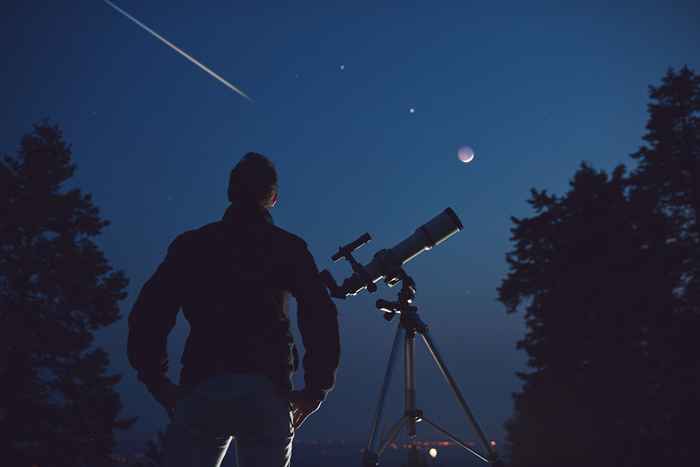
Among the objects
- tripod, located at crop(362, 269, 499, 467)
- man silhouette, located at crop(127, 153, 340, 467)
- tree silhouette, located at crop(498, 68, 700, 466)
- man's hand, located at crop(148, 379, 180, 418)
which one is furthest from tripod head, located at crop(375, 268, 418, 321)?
tree silhouette, located at crop(498, 68, 700, 466)

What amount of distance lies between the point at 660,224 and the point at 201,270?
18565 millimetres

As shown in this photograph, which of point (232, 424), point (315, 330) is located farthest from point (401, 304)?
point (232, 424)

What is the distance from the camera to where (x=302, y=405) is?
83.5 inches

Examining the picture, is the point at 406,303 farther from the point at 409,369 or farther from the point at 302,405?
the point at 302,405

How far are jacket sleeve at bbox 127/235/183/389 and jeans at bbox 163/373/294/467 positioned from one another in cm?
37

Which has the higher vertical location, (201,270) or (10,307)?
(10,307)

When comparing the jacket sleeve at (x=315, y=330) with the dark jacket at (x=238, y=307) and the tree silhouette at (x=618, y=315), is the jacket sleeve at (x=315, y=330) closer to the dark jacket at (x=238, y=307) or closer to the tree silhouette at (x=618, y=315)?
the dark jacket at (x=238, y=307)

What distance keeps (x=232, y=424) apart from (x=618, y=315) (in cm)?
1738

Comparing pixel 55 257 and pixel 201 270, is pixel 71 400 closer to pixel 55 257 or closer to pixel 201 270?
pixel 55 257

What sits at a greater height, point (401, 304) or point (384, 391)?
point (401, 304)

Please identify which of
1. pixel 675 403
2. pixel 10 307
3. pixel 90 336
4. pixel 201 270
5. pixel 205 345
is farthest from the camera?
pixel 90 336

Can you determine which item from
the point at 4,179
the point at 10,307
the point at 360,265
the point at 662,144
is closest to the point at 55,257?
the point at 10,307

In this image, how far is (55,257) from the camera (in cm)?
1593

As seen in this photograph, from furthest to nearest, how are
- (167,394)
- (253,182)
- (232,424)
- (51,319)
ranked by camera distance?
1. (51,319)
2. (253,182)
3. (167,394)
4. (232,424)
